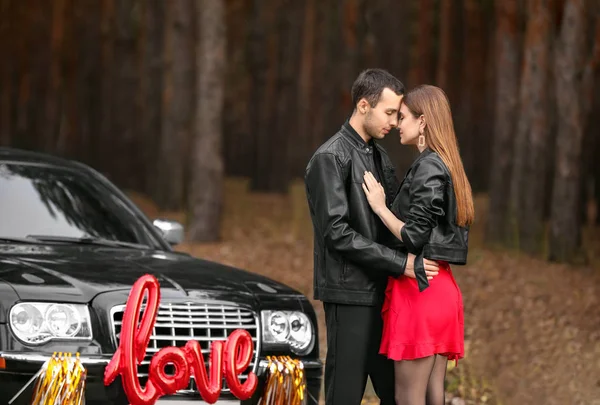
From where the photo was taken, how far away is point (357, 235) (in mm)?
5738

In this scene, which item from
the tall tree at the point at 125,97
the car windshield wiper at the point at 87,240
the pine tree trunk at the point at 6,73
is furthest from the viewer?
the pine tree trunk at the point at 6,73

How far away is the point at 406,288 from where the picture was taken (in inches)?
227

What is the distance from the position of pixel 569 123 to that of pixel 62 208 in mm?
10431

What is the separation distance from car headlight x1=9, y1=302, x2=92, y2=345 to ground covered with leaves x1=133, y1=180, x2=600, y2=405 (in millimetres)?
3991

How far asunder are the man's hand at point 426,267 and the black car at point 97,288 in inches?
43.4

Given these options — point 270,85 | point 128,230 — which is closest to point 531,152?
point 128,230

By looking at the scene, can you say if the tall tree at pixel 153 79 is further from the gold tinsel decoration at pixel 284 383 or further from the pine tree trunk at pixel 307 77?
the gold tinsel decoration at pixel 284 383

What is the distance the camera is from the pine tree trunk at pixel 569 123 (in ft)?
54.2

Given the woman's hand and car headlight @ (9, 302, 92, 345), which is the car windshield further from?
the woman's hand

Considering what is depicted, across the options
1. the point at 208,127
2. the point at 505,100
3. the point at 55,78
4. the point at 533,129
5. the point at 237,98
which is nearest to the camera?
the point at 533,129

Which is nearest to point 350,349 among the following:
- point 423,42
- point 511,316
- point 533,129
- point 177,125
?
point 511,316

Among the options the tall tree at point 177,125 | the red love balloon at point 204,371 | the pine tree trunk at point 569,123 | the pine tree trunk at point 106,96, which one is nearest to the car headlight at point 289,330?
the red love balloon at point 204,371

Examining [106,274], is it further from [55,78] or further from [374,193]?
[55,78]

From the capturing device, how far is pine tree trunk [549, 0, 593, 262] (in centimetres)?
1652
